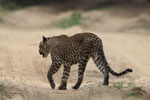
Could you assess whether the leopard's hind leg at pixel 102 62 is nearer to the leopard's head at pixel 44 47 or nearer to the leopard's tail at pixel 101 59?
the leopard's tail at pixel 101 59

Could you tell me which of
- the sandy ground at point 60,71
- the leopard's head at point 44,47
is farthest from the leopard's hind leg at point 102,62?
the leopard's head at point 44,47

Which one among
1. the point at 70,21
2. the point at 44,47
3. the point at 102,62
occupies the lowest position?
the point at 102,62

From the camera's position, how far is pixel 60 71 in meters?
12.5

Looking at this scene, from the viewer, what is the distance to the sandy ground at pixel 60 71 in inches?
378

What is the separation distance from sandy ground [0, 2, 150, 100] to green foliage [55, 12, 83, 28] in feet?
11.5

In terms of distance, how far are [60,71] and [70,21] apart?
1043 centimetres

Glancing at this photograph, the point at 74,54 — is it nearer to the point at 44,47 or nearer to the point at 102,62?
the point at 102,62

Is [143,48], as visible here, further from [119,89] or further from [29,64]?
[119,89]

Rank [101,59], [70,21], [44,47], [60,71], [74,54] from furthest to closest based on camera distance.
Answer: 1. [70,21]
2. [60,71]
3. [44,47]
4. [101,59]
5. [74,54]

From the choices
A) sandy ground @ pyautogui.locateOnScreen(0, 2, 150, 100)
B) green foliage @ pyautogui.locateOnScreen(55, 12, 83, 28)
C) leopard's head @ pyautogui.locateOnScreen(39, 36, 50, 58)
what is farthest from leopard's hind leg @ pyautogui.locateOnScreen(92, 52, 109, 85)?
green foliage @ pyautogui.locateOnScreen(55, 12, 83, 28)

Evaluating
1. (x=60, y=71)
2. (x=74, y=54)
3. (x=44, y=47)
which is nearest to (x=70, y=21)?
(x=60, y=71)

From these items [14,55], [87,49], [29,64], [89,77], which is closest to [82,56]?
[87,49]

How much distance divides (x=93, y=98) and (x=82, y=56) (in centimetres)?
113

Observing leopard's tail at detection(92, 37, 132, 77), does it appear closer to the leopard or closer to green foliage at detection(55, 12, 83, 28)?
the leopard
